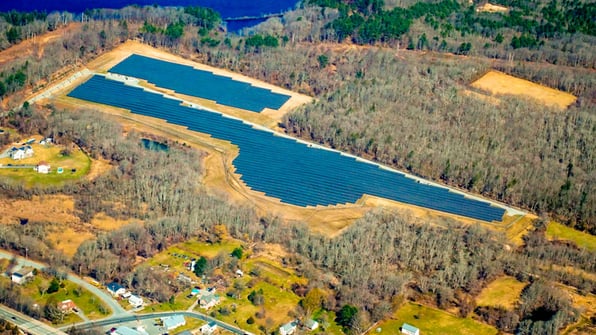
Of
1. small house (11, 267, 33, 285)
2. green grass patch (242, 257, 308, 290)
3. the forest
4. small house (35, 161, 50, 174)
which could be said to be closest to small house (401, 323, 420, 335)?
the forest

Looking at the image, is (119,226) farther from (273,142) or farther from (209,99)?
(209,99)

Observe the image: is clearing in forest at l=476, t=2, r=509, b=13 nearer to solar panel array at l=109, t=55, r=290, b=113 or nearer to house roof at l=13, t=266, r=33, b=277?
solar panel array at l=109, t=55, r=290, b=113

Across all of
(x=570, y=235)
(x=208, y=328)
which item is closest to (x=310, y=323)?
(x=208, y=328)

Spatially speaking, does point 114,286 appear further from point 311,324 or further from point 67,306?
point 311,324

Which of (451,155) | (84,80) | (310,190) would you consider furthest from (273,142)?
(84,80)

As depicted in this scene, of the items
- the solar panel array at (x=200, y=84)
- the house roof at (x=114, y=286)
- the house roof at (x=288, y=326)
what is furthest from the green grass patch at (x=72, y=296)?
the solar panel array at (x=200, y=84)

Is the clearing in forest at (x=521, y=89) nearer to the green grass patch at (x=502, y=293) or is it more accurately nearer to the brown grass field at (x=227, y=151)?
the brown grass field at (x=227, y=151)
